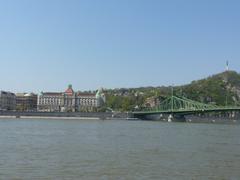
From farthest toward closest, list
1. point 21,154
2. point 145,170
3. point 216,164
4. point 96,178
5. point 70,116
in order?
1. point 70,116
2. point 21,154
3. point 216,164
4. point 145,170
5. point 96,178

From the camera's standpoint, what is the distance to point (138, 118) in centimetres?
15338

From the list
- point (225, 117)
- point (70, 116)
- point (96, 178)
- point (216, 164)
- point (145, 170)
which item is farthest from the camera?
point (225, 117)

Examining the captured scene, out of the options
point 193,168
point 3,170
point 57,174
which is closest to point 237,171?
point 193,168

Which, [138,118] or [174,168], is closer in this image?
[174,168]

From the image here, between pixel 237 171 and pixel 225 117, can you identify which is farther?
pixel 225 117

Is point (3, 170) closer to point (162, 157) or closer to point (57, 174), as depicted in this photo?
point (57, 174)

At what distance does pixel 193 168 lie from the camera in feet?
72.1

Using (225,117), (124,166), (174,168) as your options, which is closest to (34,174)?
(124,166)

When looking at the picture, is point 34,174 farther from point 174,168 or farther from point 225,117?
point 225,117

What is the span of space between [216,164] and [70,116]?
128649mm

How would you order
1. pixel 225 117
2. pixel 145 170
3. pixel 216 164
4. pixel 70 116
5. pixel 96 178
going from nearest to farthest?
1. pixel 96 178
2. pixel 145 170
3. pixel 216 164
4. pixel 70 116
5. pixel 225 117

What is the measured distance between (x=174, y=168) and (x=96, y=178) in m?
4.45

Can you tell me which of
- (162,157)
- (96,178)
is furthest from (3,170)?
(162,157)

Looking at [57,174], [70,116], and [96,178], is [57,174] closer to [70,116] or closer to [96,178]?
[96,178]
